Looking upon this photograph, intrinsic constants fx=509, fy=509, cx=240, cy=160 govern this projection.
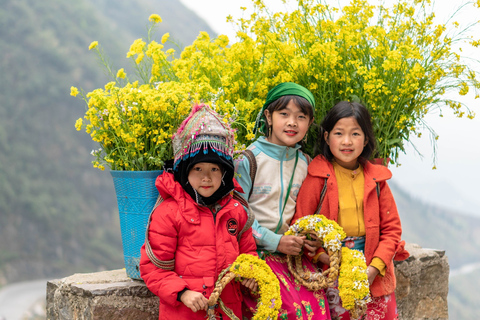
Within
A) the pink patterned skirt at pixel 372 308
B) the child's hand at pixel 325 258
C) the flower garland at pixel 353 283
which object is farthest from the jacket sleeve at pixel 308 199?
the pink patterned skirt at pixel 372 308

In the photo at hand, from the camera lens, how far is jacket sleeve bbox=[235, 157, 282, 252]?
8.79 feet

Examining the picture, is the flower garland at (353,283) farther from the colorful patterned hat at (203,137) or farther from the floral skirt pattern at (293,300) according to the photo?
the colorful patterned hat at (203,137)

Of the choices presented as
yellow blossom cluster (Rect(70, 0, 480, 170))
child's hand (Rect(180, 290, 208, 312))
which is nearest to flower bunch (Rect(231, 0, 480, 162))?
yellow blossom cluster (Rect(70, 0, 480, 170))

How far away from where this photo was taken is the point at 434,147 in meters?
3.63

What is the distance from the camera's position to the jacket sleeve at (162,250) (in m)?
2.33

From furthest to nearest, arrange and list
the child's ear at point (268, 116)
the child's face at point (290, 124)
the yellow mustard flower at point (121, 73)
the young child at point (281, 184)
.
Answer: the yellow mustard flower at point (121, 73) → the child's ear at point (268, 116) → the child's face at point (290, 124) → the young child at point (281, 184)

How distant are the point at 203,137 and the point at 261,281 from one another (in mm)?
738

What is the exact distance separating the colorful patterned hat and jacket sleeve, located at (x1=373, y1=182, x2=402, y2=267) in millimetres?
972

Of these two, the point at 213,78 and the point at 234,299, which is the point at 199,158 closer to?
the point at 234,299

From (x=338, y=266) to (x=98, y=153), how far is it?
4.87ft

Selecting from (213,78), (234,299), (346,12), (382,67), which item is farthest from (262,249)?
(346,12)

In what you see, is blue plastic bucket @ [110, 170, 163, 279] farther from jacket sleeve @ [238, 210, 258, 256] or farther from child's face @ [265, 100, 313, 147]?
child's face @ [265, 100, 313, 147]

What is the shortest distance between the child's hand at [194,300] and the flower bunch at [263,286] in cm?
19

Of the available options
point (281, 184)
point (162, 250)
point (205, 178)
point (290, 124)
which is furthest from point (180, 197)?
point (290, 124)
